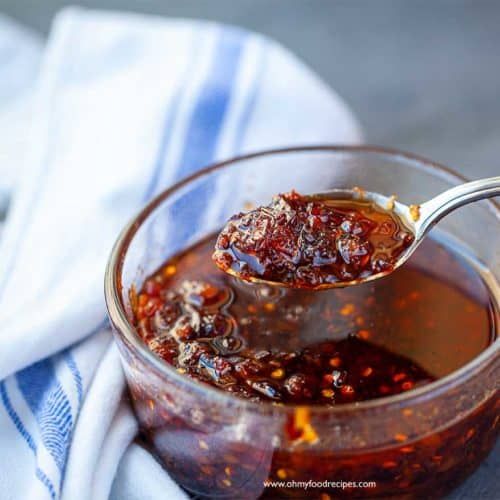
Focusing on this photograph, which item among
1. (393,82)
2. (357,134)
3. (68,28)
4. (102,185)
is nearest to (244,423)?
(102,185)

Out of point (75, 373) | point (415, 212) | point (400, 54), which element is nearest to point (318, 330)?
point (415, 212)

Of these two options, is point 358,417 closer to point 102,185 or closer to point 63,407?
point 63,407

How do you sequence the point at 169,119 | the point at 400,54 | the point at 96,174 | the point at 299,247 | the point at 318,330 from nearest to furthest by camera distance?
the point at 299,247, the point at 318,330, the point at 96,174, the point at 169,119, the point at 400,54

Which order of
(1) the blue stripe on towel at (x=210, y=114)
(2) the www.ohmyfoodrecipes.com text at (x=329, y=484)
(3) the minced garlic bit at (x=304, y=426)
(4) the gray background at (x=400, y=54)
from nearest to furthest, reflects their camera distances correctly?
(3) the minced garlic bit at (x=304, y=426) < (2) the www.ohmyfoodrecipes.com text at (x=329, y=484) < (1) the blue stripe on towel at (x=210, y=114) < (4) the gray background at (x=400, y=54)

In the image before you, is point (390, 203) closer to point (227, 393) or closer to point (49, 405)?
point (227, 393)

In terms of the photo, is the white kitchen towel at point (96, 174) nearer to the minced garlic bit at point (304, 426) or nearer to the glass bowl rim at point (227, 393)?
the glass bowl rim at point (227, 393)

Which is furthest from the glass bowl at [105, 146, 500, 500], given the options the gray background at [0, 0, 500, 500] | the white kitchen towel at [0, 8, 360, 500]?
the gray background at [0, 0, 500, 500]

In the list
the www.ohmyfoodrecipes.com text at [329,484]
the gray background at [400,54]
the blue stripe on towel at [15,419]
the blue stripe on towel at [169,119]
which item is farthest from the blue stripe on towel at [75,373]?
the gray background at [400,54]
